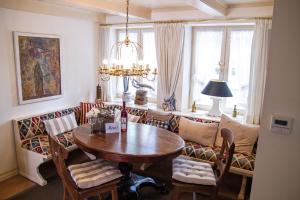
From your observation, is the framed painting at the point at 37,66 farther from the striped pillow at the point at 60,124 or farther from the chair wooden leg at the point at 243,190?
the chair wooden leg at the point at 243,190

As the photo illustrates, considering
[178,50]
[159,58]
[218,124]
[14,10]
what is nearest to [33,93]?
[14,10]

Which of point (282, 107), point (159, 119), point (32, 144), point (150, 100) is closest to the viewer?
point (282, 107)

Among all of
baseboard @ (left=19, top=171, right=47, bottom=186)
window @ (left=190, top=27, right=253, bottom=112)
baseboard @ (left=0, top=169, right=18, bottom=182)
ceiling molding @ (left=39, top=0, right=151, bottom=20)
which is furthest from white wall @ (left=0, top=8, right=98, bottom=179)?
window @ (left=190, top=27, right=253, bottom=112)

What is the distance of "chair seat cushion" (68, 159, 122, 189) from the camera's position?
2161 millimetres

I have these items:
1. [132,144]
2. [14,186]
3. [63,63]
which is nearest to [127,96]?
[63,63]

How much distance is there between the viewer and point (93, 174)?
228 cm

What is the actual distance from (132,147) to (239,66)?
2.30 metres

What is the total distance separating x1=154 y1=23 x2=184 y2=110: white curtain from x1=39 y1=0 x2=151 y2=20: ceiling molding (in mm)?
315

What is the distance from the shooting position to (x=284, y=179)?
5.12 feet

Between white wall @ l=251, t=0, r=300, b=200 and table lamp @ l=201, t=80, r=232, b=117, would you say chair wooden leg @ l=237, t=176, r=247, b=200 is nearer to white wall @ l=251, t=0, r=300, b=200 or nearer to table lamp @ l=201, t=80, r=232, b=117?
table lamp @ l=201, t=80, r=232, b=117

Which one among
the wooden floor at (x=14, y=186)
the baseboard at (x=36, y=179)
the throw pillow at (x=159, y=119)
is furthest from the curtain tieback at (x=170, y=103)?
the wooden floor at (x=14, y=186)

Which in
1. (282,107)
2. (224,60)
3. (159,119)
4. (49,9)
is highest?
(49,9)

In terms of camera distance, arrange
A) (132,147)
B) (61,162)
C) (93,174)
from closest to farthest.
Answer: (61,162) < (93,174) < (132,147)

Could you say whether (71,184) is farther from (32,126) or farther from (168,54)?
(168,54)
